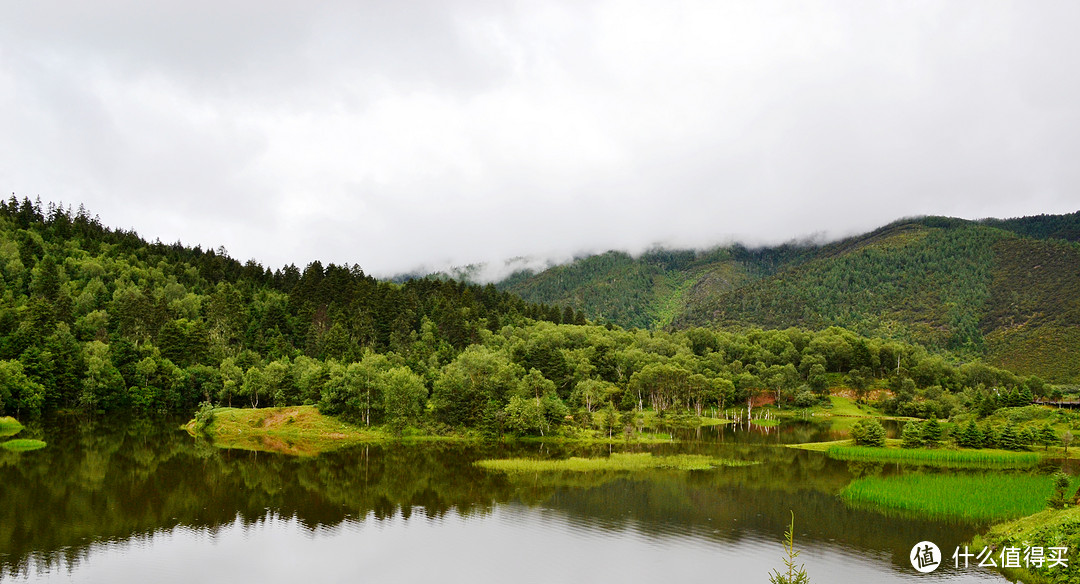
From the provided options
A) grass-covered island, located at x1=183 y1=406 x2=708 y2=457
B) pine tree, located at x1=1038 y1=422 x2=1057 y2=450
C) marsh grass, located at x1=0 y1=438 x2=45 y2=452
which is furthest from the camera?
grass-covered island, located at x1=183 y1=406 x2=708 y2=457

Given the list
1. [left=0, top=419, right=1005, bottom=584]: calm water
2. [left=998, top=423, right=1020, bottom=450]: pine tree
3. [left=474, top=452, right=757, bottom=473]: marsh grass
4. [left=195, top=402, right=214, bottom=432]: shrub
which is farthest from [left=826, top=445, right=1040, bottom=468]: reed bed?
[left=195, top=402, right=214, bottom=432]: shrub

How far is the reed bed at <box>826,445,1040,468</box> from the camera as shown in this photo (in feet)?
236

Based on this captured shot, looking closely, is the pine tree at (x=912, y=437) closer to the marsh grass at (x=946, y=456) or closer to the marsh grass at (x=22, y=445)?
the marsh grass at (x=946, y=456)

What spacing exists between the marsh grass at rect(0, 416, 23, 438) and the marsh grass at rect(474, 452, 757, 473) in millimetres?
61092

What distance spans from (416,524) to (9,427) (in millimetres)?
69241

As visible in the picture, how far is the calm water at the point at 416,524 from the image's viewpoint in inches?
1425

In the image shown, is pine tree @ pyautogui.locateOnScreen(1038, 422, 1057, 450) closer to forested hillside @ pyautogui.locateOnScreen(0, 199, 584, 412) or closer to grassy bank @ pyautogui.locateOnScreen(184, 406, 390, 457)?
grassy bank @ pyautogui.locateOnScreen(184, 406, 390, 457)

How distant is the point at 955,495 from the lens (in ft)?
176

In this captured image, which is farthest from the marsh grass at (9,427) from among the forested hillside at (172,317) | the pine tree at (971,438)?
the pine tree at (971,438)

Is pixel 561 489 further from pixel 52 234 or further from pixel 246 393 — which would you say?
pixel 52 234

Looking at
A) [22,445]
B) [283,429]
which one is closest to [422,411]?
[283,429]

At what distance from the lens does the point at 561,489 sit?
58906 millimetres

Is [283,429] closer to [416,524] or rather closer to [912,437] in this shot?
[416,524]

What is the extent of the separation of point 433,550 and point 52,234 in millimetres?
174505
